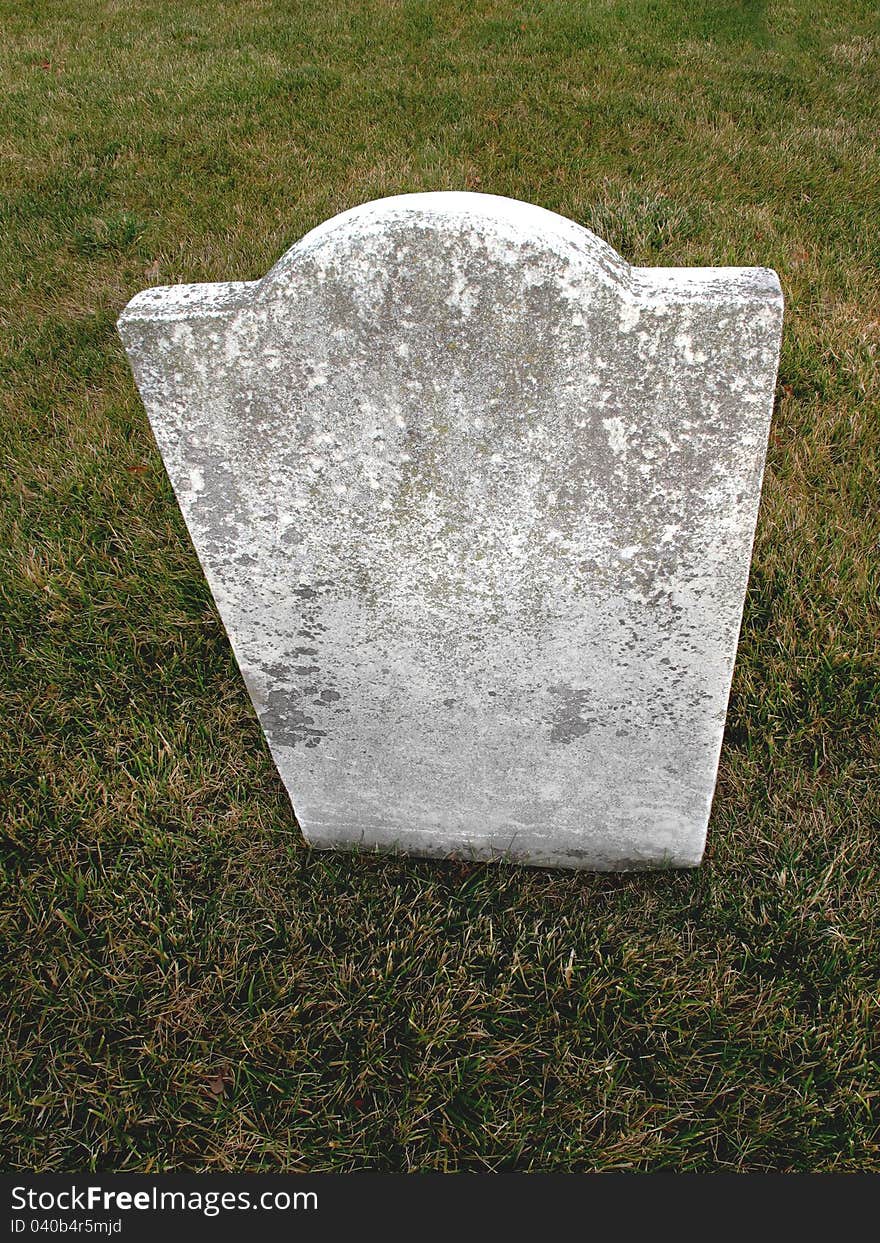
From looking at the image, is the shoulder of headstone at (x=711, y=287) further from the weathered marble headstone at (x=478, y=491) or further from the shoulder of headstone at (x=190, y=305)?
the shoulder of headstone at (x=190, y=305)

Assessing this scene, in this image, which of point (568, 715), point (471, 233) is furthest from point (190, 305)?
point (568, 715)

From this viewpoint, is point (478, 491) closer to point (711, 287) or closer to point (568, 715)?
point (711, 287)

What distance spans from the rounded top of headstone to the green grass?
139 cm

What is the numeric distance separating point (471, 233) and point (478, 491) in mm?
393

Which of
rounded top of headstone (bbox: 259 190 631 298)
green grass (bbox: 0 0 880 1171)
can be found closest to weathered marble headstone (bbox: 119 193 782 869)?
rounded top of headstone (bbox: 259 190 631 298)

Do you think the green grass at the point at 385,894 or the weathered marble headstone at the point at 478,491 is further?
the green grass at the point at 385,894

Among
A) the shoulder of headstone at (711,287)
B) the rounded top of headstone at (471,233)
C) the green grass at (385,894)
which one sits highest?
the rounded top of headstone at (471,233)

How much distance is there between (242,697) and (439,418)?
1.39 meters

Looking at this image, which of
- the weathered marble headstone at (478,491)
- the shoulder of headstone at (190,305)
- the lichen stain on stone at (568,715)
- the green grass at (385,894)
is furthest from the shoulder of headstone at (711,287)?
the green grass at (385,894)

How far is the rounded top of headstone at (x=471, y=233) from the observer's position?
1112 mm

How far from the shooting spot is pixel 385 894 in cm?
197

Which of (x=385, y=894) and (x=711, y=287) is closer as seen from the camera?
(x=711, y=287)

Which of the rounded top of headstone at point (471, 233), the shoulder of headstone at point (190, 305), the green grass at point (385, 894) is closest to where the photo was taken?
the rounded top of headstone at point (471, 233)

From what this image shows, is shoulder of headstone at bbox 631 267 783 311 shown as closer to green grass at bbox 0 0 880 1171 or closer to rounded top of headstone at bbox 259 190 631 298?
rounded top of headstone at bbox 259 190 631 298
